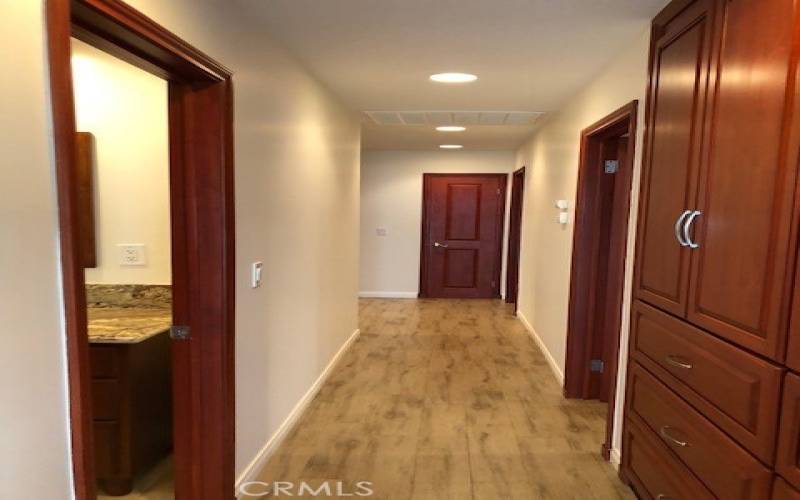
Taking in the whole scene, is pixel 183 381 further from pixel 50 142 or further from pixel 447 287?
pixel 447 287

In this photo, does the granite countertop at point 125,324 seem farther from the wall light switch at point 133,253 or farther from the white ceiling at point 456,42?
the white ceiling at point 456,42

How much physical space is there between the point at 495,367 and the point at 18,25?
3.70 metres

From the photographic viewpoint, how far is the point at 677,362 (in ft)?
5.64

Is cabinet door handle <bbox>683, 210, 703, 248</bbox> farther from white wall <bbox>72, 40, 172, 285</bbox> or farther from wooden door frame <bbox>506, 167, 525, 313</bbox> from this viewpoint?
wooden door frame <bbox>506, 167, 525, 313</bbox>

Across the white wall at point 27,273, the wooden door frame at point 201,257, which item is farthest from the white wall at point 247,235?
the wooden door frame at point 201,257

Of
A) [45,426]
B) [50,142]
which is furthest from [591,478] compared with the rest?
[50,142]

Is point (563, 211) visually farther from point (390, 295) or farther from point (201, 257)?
point (390, 295)

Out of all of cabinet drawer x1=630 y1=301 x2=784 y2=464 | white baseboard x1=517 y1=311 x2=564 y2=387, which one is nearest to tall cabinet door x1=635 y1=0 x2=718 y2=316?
cabinet drawer x1=630 y1=301 x2=784 y2=464

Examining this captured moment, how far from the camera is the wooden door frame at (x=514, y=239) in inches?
237

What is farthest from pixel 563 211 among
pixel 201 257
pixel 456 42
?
pixel 201 257

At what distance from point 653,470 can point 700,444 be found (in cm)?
42

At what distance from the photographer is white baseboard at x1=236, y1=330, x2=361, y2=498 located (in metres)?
2.22

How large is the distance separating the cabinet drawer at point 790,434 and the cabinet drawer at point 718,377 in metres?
0.03

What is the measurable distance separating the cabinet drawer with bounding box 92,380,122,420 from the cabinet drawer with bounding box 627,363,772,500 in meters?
2.25
